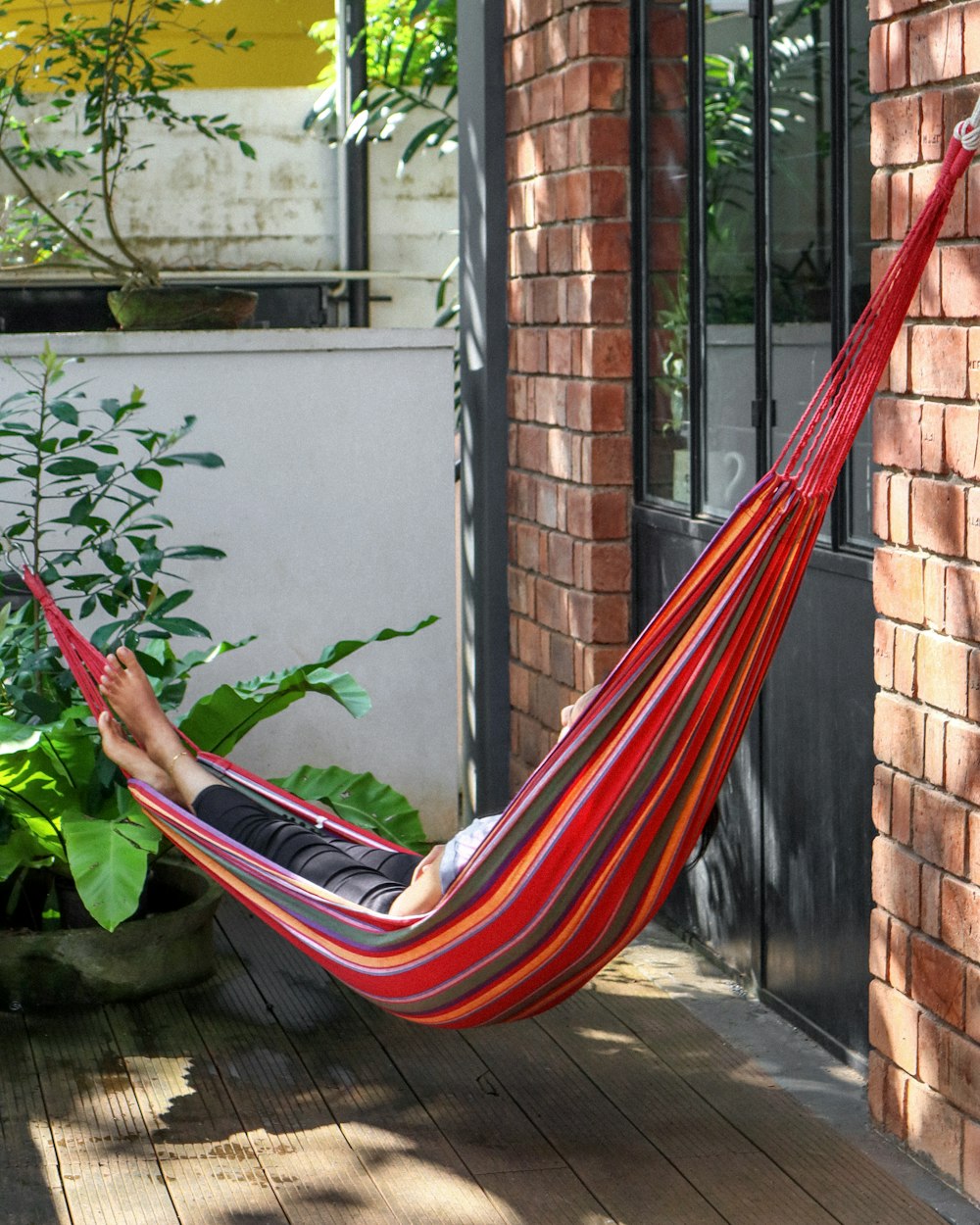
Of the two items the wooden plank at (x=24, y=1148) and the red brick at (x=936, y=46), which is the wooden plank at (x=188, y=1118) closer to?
the wooden plank at (x=24, y=1148)

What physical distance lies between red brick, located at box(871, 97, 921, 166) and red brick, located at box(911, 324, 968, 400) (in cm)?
24

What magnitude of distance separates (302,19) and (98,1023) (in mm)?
5123

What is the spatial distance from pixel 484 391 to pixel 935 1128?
214 cm

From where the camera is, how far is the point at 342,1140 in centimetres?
258

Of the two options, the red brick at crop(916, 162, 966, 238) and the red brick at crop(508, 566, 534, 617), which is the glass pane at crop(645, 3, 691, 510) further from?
the red brick at crop(916, 162, 966, 238)

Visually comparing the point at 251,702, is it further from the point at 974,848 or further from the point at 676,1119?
the point at 974,848

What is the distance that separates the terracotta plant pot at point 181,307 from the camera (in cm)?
434

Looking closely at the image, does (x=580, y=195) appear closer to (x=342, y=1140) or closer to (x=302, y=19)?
(x=342, y=1140)

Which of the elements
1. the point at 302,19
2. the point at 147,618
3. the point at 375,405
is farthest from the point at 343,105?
the point at 147,618

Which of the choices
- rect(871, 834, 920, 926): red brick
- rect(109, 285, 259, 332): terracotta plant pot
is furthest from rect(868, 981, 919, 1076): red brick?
rect(109, 285, 259, 332): terracotta plant pot

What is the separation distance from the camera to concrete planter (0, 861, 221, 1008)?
3131 mm

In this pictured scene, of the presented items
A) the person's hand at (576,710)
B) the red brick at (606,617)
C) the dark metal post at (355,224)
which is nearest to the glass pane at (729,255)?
the red brick at (606,617)

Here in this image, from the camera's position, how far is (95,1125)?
2637 millimetres

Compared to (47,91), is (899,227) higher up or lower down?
lower down
